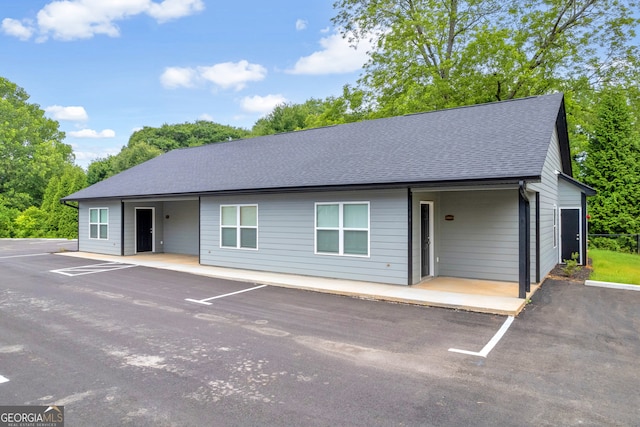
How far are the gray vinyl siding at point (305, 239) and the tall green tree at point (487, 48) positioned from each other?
471 inches

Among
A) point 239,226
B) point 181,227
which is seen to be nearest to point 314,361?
point 239,226

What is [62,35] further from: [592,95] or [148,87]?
[592,95]

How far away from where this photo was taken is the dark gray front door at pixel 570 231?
12.1 m

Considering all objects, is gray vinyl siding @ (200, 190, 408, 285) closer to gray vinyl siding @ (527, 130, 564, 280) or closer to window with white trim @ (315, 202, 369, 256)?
window with white trim @ (315, 202, 369, 256)

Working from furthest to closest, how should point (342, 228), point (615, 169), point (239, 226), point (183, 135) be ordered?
point (183, 135)
point (615, 169)
point (239, 226)
point (342, 228)

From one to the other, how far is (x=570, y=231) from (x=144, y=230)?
1586cm

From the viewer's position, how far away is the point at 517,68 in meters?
19.4

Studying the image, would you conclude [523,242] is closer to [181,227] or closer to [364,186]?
[364,186]

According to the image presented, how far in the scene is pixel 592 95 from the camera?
2011 cm

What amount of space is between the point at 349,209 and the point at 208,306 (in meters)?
4.07

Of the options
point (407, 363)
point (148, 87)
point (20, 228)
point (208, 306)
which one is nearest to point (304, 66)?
point (148, 87)

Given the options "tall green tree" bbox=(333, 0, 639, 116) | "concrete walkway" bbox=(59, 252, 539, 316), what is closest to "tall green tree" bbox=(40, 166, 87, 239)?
"concrete walkway" bbox=(59, 252, 539, 316)

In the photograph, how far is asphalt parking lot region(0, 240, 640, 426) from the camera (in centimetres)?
327

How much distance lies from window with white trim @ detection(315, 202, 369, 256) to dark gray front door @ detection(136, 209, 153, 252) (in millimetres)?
9324
